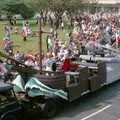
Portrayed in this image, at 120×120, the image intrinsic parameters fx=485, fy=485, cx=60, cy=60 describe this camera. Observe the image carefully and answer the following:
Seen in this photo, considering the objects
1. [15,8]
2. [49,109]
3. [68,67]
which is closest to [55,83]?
[49,109]

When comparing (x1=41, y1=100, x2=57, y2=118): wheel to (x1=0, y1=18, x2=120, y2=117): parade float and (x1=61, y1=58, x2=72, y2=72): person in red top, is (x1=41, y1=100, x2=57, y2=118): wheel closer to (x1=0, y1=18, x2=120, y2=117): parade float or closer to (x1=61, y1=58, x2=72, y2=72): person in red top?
(x1=0, y1=18, x2=120, y2=117): parade float

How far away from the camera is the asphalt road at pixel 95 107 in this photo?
14.9 metres

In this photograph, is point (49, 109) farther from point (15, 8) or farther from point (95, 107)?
point (15, 8)

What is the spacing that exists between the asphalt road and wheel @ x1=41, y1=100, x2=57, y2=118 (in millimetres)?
190

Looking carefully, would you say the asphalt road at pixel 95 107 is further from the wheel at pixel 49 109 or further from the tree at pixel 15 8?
the tree at pixel 15 8

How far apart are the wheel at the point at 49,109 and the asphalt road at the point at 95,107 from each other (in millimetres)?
190

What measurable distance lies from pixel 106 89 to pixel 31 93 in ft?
16.2

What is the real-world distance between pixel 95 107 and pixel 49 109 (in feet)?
6.56

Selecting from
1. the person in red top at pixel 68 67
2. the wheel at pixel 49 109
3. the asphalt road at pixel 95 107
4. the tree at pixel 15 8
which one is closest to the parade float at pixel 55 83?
the wheel at pixel 49 109

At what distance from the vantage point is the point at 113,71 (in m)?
19.0

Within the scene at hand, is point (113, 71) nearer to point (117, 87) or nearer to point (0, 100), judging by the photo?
point (117, 87)

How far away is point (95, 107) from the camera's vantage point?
630 inches

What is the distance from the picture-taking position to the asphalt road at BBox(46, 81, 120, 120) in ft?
48.8

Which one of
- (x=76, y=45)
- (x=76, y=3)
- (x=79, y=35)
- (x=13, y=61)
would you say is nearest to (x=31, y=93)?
(x=13, y=61)
